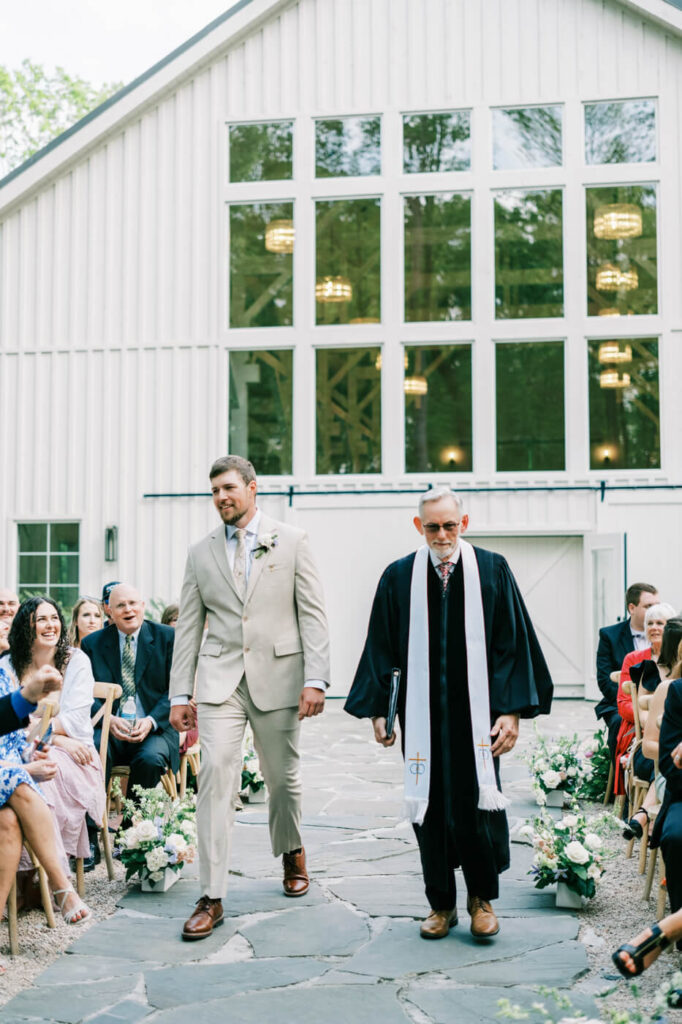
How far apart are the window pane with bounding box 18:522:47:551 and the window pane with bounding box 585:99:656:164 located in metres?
9.51

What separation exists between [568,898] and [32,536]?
12.9m

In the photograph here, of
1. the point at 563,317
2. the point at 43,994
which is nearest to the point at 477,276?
the point at 563,317

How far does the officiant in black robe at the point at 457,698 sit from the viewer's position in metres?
4.97

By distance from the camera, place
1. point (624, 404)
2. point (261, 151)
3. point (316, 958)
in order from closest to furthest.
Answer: point (316, 958) → point (624, 404) → point (261, 151)

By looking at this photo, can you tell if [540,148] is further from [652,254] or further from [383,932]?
[383,932]

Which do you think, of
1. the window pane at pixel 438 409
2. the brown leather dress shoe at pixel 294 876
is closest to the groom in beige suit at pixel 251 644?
the brown leather dress shoe at pixel 294 876

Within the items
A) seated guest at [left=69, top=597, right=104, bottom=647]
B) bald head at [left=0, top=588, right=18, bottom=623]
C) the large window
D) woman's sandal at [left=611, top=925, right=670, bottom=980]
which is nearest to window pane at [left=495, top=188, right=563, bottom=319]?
the large window

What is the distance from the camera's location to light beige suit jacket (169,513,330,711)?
17.6ft

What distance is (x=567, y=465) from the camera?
16.1 m

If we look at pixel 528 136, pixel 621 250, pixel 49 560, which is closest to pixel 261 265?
pixel 528 136

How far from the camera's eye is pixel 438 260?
1662 centimetres

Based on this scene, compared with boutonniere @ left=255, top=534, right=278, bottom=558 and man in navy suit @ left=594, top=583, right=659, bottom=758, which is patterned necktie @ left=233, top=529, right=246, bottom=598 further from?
man in navy suit @ left=594, top=583, right=659, bottom=758

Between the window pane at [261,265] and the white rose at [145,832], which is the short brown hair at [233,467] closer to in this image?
the white rose at [145,832]

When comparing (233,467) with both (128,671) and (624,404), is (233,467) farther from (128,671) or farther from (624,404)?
(624,404)
